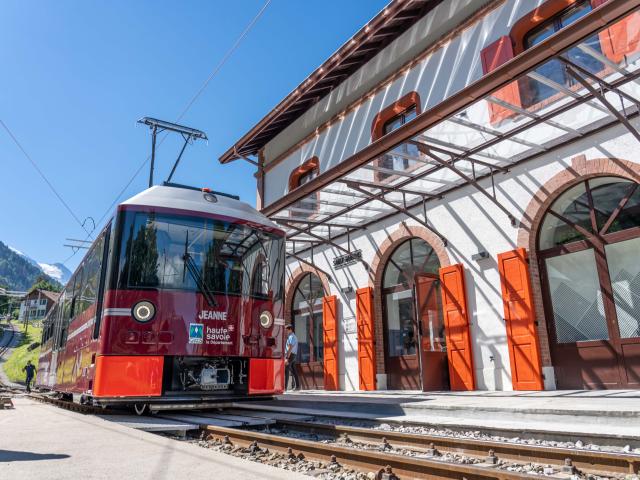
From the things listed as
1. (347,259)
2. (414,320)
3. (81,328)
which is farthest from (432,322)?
(81,328)

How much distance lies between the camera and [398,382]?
1209 cm

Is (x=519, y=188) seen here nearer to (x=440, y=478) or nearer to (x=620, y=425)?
(x=620, y=425)

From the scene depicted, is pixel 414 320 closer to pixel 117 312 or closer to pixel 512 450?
pixel 117 312

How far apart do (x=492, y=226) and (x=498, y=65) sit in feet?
10.8

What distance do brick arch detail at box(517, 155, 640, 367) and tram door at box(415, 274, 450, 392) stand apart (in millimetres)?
2336

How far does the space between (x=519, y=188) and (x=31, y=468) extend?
8984mm

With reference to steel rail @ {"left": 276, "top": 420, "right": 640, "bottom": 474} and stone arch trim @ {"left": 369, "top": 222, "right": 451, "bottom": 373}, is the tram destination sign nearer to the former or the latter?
stone arch trim @ {"left": 369, "top": 222, "right": 451, "bottom": 373}

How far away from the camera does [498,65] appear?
→ 10.0 metres

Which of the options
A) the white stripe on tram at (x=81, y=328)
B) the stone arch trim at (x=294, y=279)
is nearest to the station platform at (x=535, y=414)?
the white stripe on tram at (x=81, y=328)

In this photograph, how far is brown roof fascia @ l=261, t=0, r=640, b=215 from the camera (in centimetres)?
512

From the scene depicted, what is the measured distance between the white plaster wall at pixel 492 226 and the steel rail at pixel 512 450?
468 cm

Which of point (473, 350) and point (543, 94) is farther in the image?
point (473, 350)

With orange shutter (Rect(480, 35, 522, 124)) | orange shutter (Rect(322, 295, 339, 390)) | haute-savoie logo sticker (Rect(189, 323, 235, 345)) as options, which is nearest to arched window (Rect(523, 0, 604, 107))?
orange shutter (Rect(480, 35, 522, 124))

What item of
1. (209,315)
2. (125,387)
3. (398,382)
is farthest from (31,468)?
(398,382)
